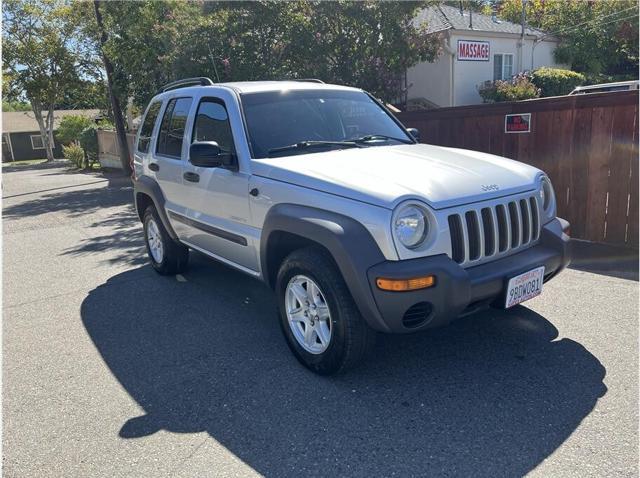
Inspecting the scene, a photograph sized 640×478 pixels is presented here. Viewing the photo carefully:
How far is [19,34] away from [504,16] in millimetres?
29641

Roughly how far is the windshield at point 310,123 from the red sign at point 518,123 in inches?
123

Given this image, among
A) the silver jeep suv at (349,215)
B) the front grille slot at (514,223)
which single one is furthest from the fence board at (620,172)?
the front grille slot at (514,223)

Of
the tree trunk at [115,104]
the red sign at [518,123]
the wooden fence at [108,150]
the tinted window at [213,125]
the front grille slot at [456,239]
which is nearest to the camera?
the front grille slot at [456,239]

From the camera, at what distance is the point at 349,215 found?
3.34 meters

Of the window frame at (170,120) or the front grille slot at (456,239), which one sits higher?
the window frame at (170,120)

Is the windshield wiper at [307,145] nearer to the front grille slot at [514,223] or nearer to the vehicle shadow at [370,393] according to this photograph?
the front grille slot at [514,223]

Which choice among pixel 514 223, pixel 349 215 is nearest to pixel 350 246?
pixel 349 215

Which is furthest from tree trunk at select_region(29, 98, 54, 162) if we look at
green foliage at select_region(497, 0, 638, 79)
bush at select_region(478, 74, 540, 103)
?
green foliage at select_region(497, 0, 638, 79)

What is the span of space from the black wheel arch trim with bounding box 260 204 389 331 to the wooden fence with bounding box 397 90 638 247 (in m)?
4.55

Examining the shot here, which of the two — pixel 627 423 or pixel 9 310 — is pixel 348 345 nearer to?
pixel 627 423

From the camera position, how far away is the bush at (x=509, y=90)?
19.8 meters

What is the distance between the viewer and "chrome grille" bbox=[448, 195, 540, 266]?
3.35 metres

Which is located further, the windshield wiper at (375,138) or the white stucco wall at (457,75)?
the white stucco wall at (457,75)

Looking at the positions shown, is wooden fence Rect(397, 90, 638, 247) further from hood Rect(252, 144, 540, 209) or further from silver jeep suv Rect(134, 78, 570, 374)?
hood Rect(252, 144, 540, 209)
